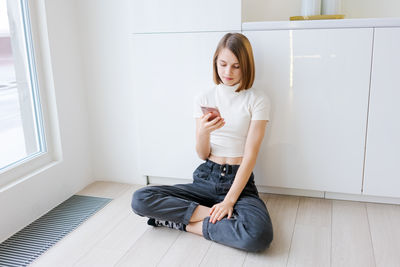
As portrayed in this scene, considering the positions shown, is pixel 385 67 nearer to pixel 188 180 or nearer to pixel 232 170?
pixel 232 170

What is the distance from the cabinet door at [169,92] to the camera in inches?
74.0

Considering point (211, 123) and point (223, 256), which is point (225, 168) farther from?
point (223, 256)

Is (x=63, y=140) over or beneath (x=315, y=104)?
beneath

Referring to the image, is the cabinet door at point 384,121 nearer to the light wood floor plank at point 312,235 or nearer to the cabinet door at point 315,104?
the cabinet door at point 315,104

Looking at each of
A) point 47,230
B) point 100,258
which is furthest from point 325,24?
point 47,230

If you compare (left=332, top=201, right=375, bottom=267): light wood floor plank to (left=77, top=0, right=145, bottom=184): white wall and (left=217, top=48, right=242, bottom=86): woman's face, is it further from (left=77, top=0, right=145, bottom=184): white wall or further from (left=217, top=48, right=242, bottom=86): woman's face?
(left=77, top=0, right=145, bottom=184): white wall

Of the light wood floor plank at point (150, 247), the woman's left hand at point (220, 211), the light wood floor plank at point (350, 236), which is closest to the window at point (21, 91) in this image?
the light wood floor plank at point (150, 247)

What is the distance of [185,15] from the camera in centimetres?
184

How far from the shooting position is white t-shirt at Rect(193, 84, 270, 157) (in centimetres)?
172

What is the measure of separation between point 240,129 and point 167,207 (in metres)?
0.45

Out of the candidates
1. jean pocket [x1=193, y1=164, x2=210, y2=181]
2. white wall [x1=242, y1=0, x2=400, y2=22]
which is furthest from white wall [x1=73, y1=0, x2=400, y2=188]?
jean pocket [x1=193, y1=164, x2=210, y2=181]

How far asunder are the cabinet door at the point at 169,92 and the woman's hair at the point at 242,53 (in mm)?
151

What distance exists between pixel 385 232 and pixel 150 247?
921mm

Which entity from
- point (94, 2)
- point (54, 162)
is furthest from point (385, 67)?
point (54, 162)
